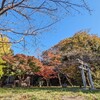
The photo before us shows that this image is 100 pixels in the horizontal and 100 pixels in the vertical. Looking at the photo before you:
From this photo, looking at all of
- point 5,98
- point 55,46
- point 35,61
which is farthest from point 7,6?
point 55,46

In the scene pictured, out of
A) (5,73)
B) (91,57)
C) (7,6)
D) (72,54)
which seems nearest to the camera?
(7,6)

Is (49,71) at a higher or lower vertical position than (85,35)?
lower

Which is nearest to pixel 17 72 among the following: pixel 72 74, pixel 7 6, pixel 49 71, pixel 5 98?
pixel 49 71

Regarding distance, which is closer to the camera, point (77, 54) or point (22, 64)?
point (22, 64)

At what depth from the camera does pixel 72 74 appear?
23250 mm

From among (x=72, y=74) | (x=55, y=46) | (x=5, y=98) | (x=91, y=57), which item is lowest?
(x=5, y=98)

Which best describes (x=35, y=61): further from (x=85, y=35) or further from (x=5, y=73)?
(x=85, y=35)

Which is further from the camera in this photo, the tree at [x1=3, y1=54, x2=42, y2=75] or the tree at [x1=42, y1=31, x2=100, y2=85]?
the tree at [x1=42, y1=31, x2=100, y2=85]

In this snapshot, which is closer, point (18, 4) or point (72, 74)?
point (18, 4)

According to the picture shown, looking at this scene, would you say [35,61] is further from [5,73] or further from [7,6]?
[7,6]

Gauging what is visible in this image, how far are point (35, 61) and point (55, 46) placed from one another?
9469 millimetres

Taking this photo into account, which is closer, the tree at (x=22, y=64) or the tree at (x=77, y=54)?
the tree at (x=22, y=64)

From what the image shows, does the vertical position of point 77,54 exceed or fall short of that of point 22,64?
it exceeds it

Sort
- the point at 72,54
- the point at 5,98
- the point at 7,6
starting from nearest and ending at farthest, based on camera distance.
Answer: the point at 7,6 < the point at 5,98 < the point at 72,54
